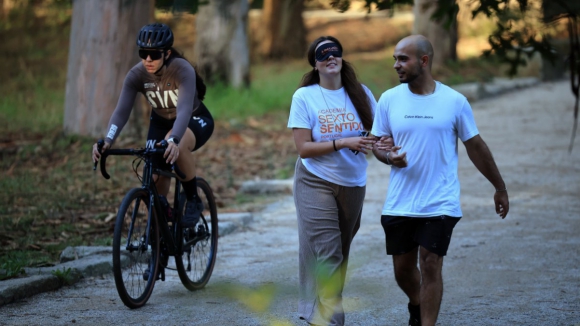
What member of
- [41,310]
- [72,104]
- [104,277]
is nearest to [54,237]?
[104,277]

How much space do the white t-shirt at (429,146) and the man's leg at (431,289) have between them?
0.25 meters

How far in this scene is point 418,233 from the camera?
5102 mm

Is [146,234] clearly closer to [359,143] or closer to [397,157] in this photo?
[359,143]

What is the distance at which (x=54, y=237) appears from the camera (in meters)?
8.55

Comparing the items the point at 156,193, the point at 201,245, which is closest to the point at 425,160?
the point at 156,193

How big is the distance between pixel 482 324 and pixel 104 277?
3131 millimetres

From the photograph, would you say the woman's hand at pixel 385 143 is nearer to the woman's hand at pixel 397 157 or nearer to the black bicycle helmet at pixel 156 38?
the woman's hand at pixel 397 157

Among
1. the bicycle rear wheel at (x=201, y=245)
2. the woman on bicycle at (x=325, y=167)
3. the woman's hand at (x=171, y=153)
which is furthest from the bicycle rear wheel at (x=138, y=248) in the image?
the woman on bicycle at (x=325, y=167)

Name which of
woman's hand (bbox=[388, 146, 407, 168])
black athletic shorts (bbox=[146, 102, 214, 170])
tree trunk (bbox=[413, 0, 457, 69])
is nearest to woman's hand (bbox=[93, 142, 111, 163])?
black athletic shorts (bbox=[146, 102, 214, 170])

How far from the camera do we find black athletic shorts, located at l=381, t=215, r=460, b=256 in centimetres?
500

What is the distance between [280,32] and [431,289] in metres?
25.2

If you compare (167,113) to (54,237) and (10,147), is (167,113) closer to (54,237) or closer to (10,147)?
(54,237)

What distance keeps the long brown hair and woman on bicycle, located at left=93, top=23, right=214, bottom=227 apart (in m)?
1.05

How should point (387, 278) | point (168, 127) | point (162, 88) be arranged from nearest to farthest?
1. point (162, 88)
2. point (168, 127)
3. point (387, 278)
